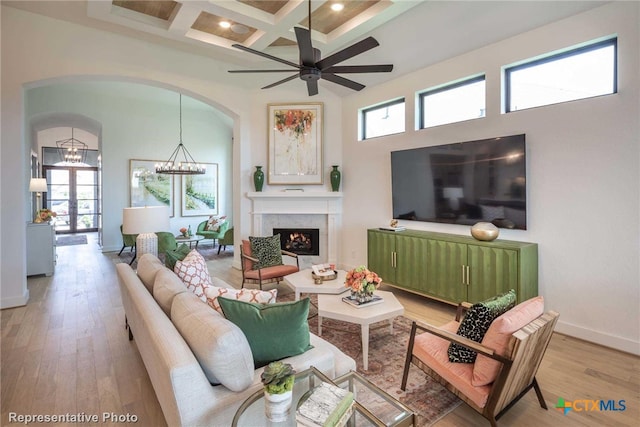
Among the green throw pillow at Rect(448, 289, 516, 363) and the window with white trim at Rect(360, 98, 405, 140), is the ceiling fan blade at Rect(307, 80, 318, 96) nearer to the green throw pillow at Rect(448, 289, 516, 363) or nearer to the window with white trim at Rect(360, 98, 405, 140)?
the window with white trim at Rect(360, 98, 405, 140)

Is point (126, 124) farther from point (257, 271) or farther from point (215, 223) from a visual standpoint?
point (257, 271)

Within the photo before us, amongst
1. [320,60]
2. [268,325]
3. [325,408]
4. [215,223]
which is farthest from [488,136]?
[215,223]

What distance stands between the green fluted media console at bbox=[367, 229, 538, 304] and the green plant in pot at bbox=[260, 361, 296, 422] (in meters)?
2.87

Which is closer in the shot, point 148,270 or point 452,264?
point 148,270

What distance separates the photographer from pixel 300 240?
6246 mm

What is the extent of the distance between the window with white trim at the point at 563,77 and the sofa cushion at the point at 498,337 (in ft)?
8.48

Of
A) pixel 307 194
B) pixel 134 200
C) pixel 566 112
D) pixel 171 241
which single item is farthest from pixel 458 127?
pixel 134 200

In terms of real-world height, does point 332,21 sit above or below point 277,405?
above

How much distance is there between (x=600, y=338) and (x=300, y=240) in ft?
14.7

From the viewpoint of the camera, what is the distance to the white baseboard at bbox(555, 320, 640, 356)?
9.49 ft

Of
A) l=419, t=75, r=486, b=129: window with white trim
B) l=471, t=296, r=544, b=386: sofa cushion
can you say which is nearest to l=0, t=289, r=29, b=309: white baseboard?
l=471, t=296, r=544, b=386: sofa cushion

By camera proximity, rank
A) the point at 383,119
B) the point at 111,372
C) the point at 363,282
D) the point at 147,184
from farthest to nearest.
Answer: the point at 147,184 → the point at 383,119 → the point at 363,282 → the point at 111,372

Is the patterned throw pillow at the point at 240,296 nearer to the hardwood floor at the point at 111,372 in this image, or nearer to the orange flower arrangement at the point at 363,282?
the hardwood floor at the point at 111,372

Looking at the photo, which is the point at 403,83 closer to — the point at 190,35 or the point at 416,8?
the point at 416,8
